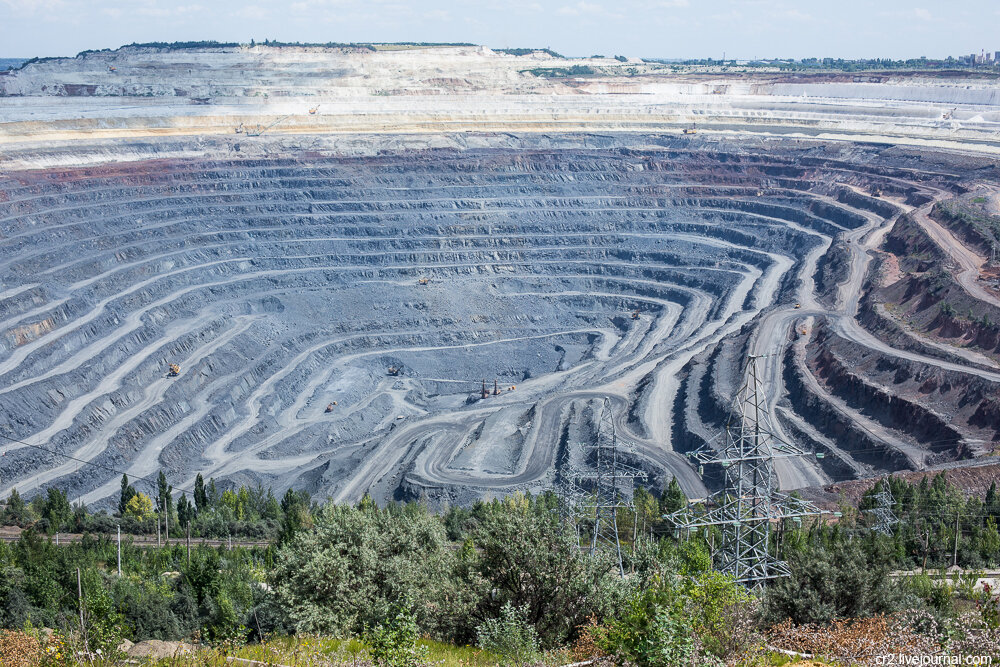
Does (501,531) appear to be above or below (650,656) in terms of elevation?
above

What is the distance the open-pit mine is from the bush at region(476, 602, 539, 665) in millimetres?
32317

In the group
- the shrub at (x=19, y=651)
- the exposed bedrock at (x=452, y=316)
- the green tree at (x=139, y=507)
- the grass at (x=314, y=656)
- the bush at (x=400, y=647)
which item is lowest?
the grass at (x=314, y=656)

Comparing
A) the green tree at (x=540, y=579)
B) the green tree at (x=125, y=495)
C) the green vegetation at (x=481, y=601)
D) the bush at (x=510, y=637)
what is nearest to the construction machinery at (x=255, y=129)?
the green tree at (x=125, y=495)

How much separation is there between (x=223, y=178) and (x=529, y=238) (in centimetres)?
3506

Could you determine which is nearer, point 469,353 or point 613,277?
point 469,353

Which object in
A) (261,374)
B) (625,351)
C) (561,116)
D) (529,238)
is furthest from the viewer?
(561,116)

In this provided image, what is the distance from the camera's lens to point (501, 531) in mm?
18344

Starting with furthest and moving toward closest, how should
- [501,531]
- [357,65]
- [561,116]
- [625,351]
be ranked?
[357,65] < [561,116] < [625,351] < [501,531]

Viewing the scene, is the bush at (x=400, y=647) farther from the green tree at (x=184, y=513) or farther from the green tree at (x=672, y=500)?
the green tree at (x=184, y=513)

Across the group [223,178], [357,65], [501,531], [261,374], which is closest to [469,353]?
[261,374]

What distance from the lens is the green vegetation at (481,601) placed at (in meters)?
16.2

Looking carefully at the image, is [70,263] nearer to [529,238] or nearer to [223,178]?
[223,178]

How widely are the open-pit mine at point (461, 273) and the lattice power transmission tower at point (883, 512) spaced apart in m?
7.33

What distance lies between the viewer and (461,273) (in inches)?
3762
